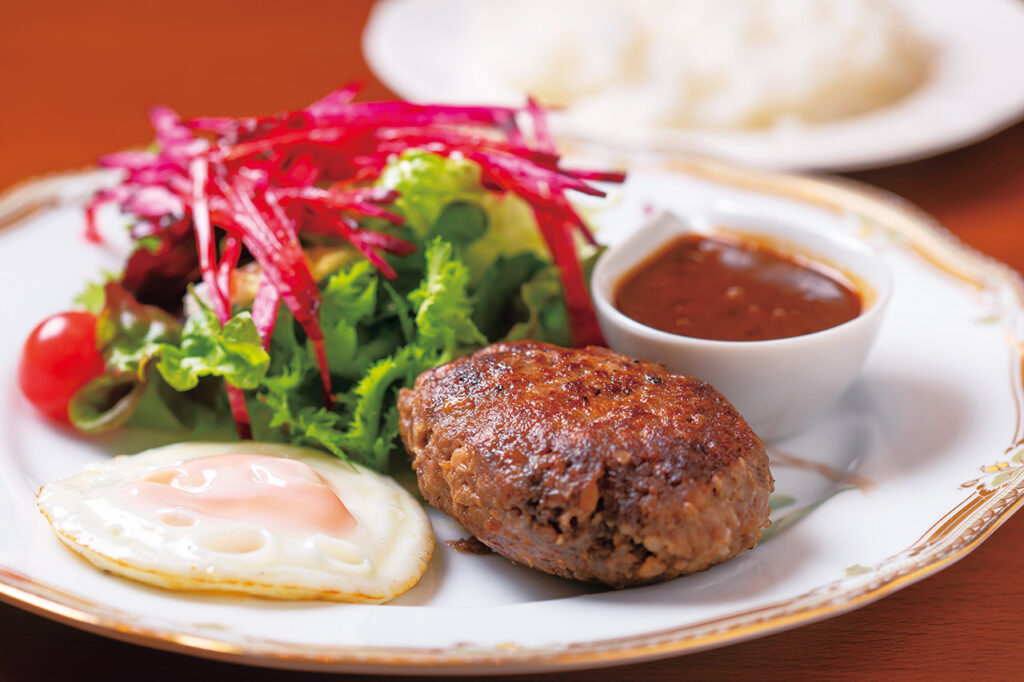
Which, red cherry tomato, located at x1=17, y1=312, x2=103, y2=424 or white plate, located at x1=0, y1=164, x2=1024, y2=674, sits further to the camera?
red cherry tomato, located at x1=17, y1=312, x2=103, y2=424

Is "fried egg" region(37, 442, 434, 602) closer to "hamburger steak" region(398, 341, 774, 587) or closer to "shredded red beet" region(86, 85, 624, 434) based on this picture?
"hamburger steak" region(398, 341, 774, 587)

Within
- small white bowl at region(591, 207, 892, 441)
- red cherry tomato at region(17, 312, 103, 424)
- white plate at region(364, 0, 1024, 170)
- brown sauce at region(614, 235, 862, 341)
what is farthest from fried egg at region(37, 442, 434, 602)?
white plate at region(364, 0, 1024, 170)

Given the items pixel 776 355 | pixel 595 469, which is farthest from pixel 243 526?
pixel 776 355

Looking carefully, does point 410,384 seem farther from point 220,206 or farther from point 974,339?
point 974,339

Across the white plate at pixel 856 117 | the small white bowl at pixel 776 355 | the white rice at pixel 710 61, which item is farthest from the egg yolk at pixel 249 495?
the white rice at pixel 710 61

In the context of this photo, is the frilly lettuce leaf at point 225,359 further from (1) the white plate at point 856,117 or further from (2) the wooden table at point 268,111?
(1) the white plate at point 856,117
